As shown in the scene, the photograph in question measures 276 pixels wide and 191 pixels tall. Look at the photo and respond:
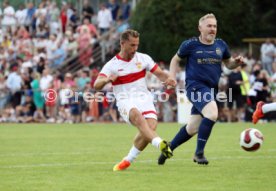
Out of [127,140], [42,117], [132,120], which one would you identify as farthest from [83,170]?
[42,117]

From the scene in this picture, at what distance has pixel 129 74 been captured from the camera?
12.6 metres

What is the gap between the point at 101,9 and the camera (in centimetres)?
3391

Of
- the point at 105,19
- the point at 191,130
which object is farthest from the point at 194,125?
the point at 105,19

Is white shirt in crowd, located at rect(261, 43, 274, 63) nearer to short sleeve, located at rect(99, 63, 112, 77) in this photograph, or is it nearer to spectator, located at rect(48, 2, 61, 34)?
spectator, located at rect(48, 2, 61, 34)

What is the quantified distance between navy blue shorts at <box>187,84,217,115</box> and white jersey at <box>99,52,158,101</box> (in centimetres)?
99

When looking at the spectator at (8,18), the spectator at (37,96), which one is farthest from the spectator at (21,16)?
the spectator at (37,96)

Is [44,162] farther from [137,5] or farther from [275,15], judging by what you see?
[275,15]

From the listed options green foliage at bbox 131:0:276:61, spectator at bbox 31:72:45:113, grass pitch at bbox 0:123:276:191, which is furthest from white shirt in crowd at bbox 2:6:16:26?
grass pitch at bbox 0:123:276:191

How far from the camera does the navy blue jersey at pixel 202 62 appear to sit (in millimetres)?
13523

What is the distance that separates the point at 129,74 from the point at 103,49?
21.3 m

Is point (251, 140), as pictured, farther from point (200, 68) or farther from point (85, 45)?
point (85, 45)

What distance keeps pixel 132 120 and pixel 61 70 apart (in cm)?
2232

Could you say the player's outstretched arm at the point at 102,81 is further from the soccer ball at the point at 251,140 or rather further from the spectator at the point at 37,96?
the spectator at the point at 37,96

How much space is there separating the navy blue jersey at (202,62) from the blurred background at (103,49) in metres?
14.9
